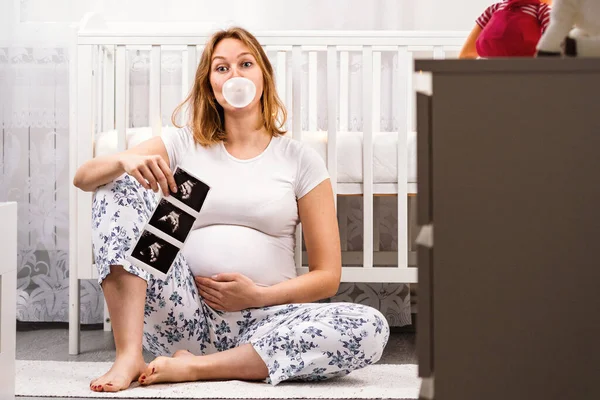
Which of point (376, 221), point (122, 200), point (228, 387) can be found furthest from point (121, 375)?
point (376, 221)

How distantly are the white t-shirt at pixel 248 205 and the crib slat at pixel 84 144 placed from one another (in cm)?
23

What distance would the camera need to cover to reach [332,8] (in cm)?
211

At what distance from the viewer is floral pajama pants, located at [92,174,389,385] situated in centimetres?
127

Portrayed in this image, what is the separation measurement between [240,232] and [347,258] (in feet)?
2.01

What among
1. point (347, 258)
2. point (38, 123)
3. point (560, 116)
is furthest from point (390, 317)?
point (560, 116)

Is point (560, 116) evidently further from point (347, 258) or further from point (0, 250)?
point (347, 258)

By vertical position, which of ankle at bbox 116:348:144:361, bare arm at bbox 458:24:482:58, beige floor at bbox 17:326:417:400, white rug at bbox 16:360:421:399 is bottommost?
beige floor at bbox 17:326:417:400

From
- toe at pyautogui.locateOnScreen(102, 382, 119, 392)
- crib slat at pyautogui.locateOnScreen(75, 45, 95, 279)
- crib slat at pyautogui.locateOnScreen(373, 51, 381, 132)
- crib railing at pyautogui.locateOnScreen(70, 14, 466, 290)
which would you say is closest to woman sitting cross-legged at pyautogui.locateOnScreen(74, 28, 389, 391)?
toe at pyautogui.locateOnScreen(102, 382, 119, 392)

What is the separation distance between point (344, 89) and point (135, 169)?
1005 mm

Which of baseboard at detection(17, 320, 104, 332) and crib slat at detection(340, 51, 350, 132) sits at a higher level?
crib slat at detection(340, 51, 350, 132)

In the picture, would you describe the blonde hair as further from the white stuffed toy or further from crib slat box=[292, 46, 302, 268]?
the white stuffed toy

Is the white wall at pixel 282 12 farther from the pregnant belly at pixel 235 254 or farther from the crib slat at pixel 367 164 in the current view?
the pregnant belly at pixel 235 254

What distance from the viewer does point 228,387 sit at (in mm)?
1225

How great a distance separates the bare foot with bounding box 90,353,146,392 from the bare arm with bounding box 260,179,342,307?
0.85 ft
